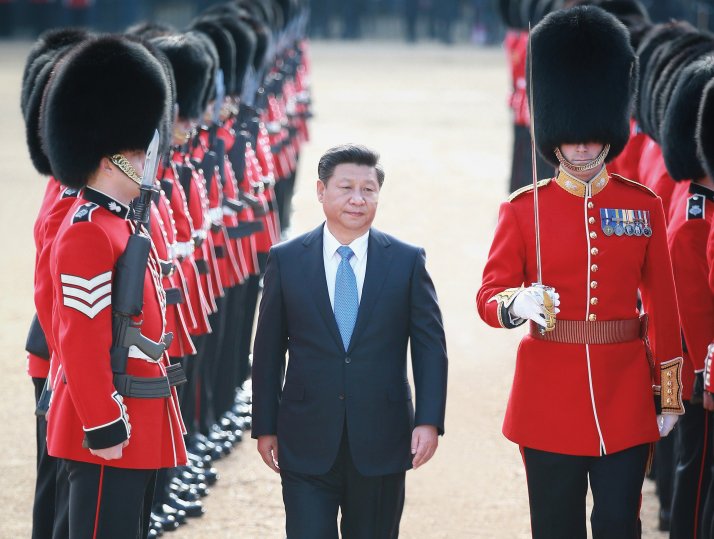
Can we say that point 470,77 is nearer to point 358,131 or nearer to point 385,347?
point 358,131

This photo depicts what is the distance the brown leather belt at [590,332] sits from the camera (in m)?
3.66

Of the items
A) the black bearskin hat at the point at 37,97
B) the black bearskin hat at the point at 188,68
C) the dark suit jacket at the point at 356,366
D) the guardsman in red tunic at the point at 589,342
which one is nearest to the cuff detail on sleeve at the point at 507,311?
the guardsman in red tunic at the point at 589,342

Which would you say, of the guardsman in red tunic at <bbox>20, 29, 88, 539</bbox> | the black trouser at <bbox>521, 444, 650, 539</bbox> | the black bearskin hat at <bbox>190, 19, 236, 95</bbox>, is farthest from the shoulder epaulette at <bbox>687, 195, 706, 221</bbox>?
the black bearskin hat at <bbox>190, 19, 236, 95</bbox>

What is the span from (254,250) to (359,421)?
2807 mm

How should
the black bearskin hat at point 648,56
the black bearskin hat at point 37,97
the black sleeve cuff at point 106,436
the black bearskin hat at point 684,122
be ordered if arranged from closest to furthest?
1. the black sleeve cuff at point 106,436
2. the black bearskin hat at point 37,97
3. the black bearskin hat at point 684,122
4. the black bearskin hat at point 648,56

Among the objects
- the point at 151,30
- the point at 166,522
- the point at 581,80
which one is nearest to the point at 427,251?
the point at 151,30

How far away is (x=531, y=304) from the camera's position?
345 centimetres

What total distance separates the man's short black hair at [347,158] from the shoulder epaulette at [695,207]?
3.38ft

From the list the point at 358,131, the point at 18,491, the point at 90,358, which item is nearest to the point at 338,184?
the point at 90,358

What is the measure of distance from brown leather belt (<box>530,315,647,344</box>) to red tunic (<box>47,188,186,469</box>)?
2.90ft

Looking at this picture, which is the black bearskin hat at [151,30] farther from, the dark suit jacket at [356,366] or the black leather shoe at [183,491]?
the dark suit jacket at [356,366]

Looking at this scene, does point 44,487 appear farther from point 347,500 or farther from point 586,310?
point 586,310

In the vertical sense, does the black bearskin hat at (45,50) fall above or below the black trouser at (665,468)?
above

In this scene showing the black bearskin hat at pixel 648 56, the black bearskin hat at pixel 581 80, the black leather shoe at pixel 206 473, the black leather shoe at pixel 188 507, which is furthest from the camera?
the black bearskin hat at pixel 648 56
